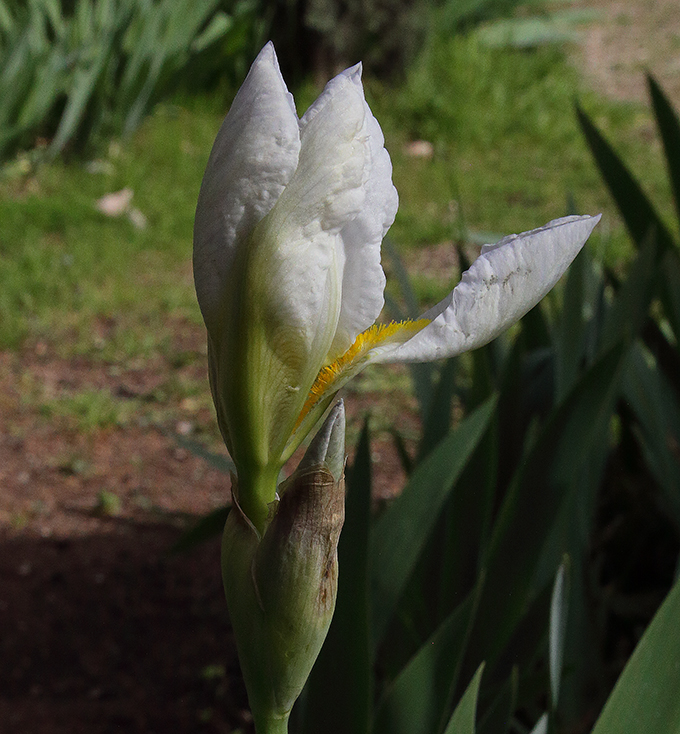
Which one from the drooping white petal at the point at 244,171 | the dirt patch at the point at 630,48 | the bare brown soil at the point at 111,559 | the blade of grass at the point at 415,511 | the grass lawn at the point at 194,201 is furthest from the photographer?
the dirt patch at the point at 630,48

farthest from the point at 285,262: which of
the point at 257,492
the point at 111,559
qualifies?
the point at 111,559

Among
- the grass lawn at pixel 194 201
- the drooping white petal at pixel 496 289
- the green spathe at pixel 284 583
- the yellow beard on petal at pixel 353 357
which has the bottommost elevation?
the grass lawn at pixel 194 201

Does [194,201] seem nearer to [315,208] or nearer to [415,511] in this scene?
[415,511]

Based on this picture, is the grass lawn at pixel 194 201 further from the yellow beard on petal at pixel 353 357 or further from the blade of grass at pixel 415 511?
the yellow beard on petal at pixel 353 357

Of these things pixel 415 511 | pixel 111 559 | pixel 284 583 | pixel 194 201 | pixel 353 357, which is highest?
pixel 353 357

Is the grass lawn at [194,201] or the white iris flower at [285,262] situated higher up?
the white iris flower at [285,262]

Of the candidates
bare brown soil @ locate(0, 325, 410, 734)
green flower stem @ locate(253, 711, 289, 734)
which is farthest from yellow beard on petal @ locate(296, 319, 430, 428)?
bare brown soil @ locate(0, 325, 410, 734)

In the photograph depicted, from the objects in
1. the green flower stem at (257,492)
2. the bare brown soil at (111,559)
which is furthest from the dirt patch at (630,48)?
the green flower stem at (257,492)

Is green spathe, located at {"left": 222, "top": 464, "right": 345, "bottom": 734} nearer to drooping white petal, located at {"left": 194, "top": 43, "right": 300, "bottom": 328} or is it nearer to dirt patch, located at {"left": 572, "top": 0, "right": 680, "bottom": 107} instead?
drooping white petal, located at {"left": 194, "top": 43, "right": 300, "bottom": 328}
